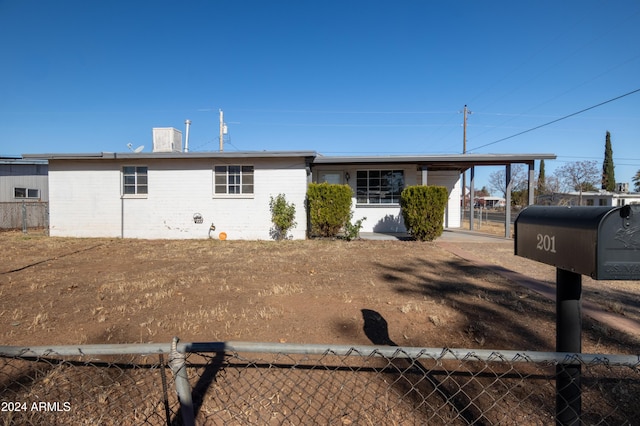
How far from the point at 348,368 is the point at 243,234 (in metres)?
9.89

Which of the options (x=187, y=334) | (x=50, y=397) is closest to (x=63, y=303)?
(x=187, y=334)

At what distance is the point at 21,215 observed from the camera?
16.6m

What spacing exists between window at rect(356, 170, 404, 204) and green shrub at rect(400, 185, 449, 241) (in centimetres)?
290

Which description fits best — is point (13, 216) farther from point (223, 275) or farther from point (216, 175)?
point (223, 275)

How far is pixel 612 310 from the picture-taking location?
4520 mm

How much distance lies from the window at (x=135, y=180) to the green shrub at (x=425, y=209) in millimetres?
9236

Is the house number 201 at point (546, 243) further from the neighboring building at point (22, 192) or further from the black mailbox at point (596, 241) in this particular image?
the neighboring building at point (22, 192)

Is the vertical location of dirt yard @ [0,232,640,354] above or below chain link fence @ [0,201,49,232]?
below

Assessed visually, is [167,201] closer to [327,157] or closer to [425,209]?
[327,157]

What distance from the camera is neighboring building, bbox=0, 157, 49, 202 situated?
17.7 m

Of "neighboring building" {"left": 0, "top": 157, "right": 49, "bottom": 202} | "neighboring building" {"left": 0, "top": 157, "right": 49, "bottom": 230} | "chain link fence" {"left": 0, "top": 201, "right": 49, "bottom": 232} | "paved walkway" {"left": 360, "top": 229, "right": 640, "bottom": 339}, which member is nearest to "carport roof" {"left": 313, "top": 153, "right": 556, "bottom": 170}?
"paved walkway" {"left": 360, "top": 229, "right": 640, "bottom": 339}

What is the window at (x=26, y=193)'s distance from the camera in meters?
18.2

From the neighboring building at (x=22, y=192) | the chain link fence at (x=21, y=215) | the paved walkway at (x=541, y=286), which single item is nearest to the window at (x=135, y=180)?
the chain link fence at (x=21, y=215)

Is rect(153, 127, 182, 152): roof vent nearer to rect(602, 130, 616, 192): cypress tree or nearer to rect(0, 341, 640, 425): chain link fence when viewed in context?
rect(0, 341, 640, 425): chain link fence
